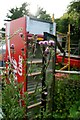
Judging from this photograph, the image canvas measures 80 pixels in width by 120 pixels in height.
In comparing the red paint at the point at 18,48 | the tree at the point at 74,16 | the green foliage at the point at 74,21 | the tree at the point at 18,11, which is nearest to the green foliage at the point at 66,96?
the red paint at the point at 18,48

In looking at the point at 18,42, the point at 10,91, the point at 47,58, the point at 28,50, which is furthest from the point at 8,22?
the point at 10,91

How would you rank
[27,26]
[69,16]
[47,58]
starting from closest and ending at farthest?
[47,58] → [27,26] → [69,16]

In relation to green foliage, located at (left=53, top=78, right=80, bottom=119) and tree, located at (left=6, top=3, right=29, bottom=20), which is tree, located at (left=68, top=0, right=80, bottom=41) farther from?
tree, located at (left=6, top=3, right=29, bottom=20)

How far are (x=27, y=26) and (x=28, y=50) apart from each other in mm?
371

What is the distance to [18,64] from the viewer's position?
3.93m

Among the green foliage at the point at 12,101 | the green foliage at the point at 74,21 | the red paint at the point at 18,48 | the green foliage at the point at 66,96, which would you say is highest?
the green foliage at the point at 74,21

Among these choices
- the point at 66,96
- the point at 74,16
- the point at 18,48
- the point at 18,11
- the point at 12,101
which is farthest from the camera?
the point at 18,11

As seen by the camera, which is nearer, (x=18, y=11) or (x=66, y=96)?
(x=66, y=96)

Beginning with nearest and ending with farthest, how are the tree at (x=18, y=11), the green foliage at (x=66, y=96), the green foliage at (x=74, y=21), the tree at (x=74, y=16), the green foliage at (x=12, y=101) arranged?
the green foliage at (x=12, y=101) → the green foliage at (x=66, y=96) → the green foliage at (x=74, y=21) → the tree at (x=74, y=16) → the tree at (x=18, y=11)

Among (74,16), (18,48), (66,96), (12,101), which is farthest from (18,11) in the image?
(12,101)

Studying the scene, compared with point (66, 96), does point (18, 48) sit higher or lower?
higher

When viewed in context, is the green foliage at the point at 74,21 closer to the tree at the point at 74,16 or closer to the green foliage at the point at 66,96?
the tree at the point at 74,16

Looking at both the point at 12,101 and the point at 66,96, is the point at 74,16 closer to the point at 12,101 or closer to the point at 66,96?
the point at 66,96

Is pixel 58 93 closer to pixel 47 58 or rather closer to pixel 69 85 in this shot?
pixel 69 85
